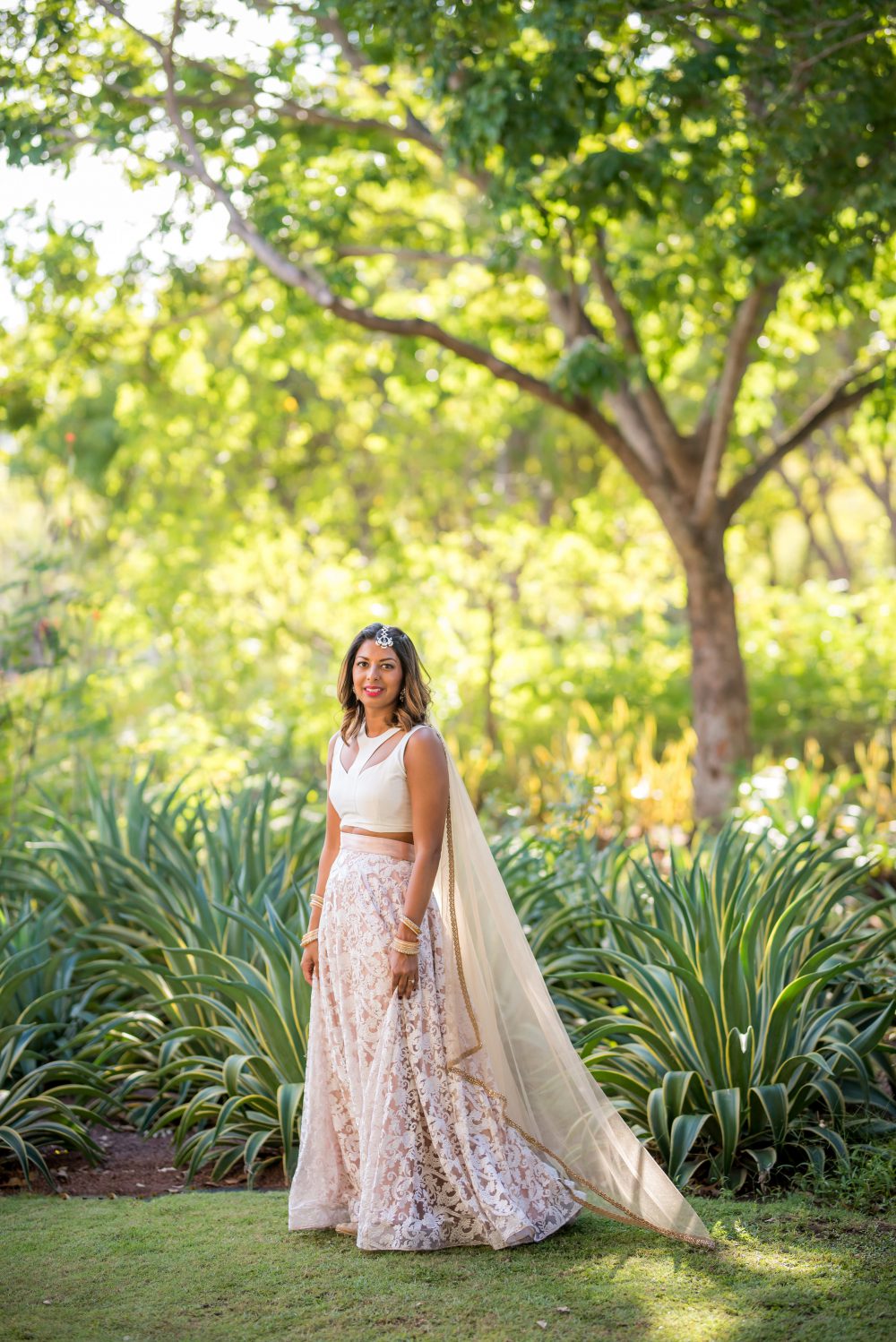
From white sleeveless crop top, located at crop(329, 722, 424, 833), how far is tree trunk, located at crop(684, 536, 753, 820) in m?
6.05

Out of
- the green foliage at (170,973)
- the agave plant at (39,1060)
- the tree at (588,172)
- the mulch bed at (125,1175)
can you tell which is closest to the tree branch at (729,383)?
the tree at (588,172)

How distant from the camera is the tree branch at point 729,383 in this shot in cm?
881

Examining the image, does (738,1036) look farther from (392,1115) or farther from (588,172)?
(588,172)

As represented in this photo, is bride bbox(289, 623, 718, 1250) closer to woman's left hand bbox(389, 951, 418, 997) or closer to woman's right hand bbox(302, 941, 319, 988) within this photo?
woman's left hand bbox(389, 951, 418, 997)

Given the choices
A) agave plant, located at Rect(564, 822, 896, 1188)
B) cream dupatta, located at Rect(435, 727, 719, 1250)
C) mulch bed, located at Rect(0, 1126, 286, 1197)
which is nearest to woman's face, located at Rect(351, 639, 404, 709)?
cream dupatta, located at Rect(435, 727, 719, 1250)

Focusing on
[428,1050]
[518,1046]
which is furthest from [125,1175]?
[518,1046]

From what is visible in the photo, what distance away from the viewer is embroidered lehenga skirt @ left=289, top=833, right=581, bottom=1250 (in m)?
3.87

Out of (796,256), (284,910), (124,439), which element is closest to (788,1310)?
(284,910)

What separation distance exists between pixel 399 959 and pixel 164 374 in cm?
921

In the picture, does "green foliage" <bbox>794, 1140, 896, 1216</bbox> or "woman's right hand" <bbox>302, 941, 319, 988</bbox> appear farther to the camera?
"woman's right hand" <bbox>302, 941, 319, 988</bbox>

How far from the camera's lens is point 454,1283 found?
364 centimetres

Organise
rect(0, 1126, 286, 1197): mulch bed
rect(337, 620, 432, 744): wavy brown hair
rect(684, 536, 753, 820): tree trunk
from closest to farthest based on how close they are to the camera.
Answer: rect(337, 620, 432, 744): wavy brown hair
rect(0, 1126, 286, 1197): mulch bed
rect(684, 536, 753, 820): tree trunk

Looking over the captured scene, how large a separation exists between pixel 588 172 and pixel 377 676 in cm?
438

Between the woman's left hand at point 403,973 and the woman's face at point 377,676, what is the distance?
79cm
